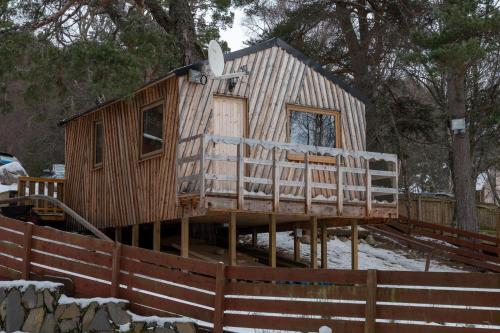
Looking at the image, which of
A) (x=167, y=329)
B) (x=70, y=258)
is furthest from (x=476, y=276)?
(x=70, y=258)

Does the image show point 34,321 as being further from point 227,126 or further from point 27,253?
point 227,126

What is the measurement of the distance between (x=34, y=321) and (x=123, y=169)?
5.44 metres

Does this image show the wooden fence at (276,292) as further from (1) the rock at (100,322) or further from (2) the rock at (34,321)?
(2) the rock at (34,321)

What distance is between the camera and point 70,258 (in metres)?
11.4

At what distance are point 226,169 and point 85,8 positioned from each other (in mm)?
6602

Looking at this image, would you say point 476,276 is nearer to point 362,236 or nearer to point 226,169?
point 226,169

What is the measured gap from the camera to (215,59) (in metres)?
14.0

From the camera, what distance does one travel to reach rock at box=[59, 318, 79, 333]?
10414 mm

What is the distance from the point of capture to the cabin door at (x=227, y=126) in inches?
560

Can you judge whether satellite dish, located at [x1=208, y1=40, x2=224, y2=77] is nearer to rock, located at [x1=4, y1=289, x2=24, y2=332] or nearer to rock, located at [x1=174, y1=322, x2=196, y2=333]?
rock, located at [x1=4, y1=289, x2=24, y2=332]

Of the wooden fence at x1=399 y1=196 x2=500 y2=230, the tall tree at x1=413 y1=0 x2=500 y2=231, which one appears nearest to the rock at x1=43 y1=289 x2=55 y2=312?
the tall tree at x1=413 y1=0 x2=500 y2=231

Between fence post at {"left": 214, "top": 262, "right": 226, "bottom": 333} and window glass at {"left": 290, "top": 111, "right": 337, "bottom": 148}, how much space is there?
642cm

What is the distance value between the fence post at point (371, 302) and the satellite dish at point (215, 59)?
21.2 ft

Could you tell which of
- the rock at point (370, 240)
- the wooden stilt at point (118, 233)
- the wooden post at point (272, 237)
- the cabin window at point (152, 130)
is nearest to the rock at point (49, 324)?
the cabin window at point (152, 130)
